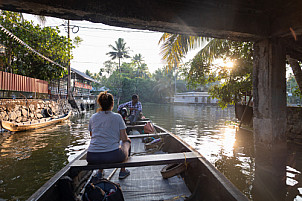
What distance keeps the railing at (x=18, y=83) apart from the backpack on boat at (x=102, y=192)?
1115 centimetres

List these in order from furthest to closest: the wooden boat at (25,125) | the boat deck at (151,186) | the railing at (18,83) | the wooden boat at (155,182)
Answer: the railing at (18,83)
the wooden boat at (25,125)
the boat deck at (151,186)
the wooden boat at (155,182)

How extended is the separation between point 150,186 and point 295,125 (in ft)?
22.8

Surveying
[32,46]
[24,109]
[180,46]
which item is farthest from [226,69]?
[32,46]

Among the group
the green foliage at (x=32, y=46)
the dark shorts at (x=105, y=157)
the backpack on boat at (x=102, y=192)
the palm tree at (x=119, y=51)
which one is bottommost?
the backpack on boat at (x=102, y=192)

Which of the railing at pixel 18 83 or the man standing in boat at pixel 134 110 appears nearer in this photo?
the man standing in boat at pixel 134 110

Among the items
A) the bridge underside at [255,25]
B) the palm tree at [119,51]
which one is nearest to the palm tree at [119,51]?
the palm tree at [119,51]

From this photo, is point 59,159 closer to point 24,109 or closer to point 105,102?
point 105,102

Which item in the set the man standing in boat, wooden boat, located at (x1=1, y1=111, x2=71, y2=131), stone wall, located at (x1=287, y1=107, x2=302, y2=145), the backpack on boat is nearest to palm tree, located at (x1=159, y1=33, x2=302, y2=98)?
the man standing in boat

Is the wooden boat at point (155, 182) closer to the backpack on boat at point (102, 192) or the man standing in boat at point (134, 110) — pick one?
the backpack on boat at point (102, 192)

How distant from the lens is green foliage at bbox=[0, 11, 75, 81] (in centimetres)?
1361

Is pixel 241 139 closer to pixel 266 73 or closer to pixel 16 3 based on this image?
pixel 266 73

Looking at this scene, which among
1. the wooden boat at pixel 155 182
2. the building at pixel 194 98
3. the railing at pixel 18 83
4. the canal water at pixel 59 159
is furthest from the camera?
the building at pixel 194 98

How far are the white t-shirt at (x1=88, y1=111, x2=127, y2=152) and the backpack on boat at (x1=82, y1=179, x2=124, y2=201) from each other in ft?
1.74

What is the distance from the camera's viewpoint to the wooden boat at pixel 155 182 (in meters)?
2.38
